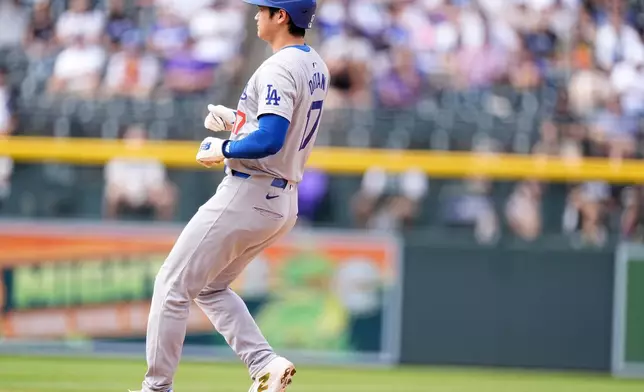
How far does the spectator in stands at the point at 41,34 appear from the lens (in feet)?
45.8

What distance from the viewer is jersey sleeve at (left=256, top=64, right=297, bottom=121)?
199 inches

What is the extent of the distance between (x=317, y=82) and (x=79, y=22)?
954cm

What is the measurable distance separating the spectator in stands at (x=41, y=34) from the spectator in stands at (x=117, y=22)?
67 centimetres

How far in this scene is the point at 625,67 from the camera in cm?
1342

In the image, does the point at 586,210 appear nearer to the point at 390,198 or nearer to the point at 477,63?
the point at 390,198

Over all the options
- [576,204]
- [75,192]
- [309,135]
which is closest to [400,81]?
[576,204]

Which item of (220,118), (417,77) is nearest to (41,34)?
(417,77)

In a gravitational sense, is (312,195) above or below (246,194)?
above

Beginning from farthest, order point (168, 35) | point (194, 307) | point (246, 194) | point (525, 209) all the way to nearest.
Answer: point (168, 35) → point (525, 209) → point (194, 307) → point (246, 194)

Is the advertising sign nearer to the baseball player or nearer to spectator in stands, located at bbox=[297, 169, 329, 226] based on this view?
spectator in stands, located at bbox=[297, 169, 329, 226]

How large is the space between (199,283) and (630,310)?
5656 mm

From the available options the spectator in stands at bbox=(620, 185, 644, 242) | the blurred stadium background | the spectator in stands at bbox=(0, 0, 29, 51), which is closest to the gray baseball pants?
the blurred stadium background

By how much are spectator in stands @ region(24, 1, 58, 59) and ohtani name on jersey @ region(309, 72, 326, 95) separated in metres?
9.08

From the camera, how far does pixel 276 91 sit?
16.6 ft
